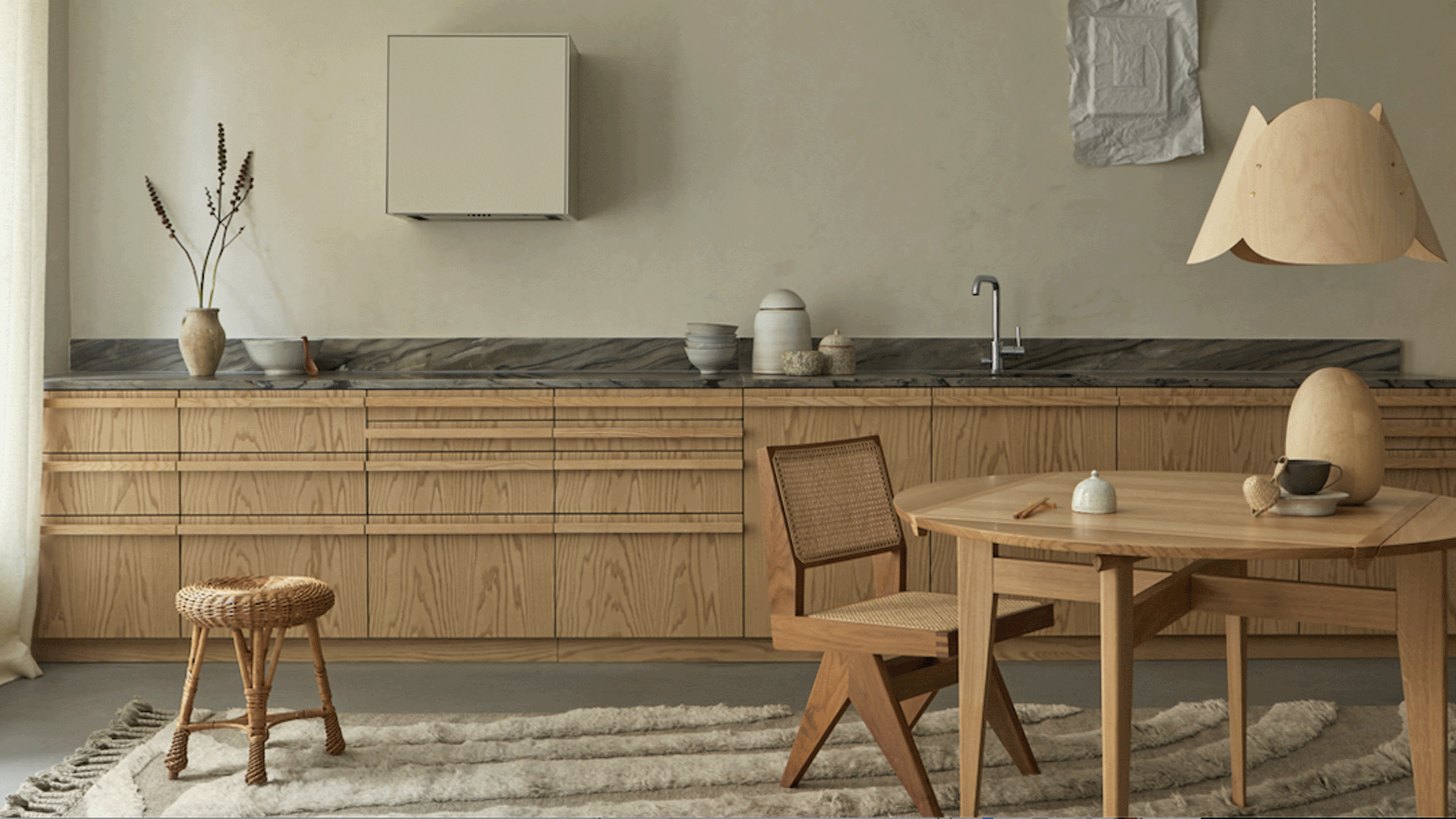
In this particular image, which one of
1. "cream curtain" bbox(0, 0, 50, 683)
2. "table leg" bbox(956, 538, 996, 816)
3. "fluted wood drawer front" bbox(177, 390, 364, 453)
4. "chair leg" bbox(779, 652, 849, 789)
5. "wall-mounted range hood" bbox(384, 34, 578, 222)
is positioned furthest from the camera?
"wall-mounted range hood" bbox(384, 34, 578, 222)

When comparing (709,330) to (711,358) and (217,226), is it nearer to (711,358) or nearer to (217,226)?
(711,358)

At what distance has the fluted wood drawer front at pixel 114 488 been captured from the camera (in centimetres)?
335

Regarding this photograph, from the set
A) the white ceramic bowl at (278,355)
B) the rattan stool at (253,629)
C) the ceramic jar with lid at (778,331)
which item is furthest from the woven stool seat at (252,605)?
the ceramic jar with lid at (778,331)

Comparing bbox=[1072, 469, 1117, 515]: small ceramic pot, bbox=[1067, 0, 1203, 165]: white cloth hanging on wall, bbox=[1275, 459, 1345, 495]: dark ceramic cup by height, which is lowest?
bbox=[1072, 469, 1117, 515]: small ceramic pot

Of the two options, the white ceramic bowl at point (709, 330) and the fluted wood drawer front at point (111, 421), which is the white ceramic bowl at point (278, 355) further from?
the white ceramic bowl at point (709, 330)

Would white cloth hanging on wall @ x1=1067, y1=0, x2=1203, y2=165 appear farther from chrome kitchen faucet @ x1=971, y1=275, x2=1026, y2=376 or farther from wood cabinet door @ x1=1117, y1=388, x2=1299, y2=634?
wood cabinet door @ x1=1117, y1=388, x2=1299, y2=634

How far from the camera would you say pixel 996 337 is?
12.3ft

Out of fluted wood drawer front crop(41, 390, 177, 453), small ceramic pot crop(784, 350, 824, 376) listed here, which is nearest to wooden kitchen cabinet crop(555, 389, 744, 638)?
small ceramic pot crop(784, 350, 824, 376)

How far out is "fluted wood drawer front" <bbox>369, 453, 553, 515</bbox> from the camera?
336cm

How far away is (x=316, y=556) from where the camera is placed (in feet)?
11.1

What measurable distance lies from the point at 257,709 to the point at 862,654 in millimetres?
1329

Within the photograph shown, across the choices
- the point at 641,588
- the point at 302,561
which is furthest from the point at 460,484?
the point at 641,588

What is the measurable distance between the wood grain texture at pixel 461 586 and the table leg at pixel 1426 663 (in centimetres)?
228

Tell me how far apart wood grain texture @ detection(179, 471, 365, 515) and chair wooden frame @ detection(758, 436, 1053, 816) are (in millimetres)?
1675
